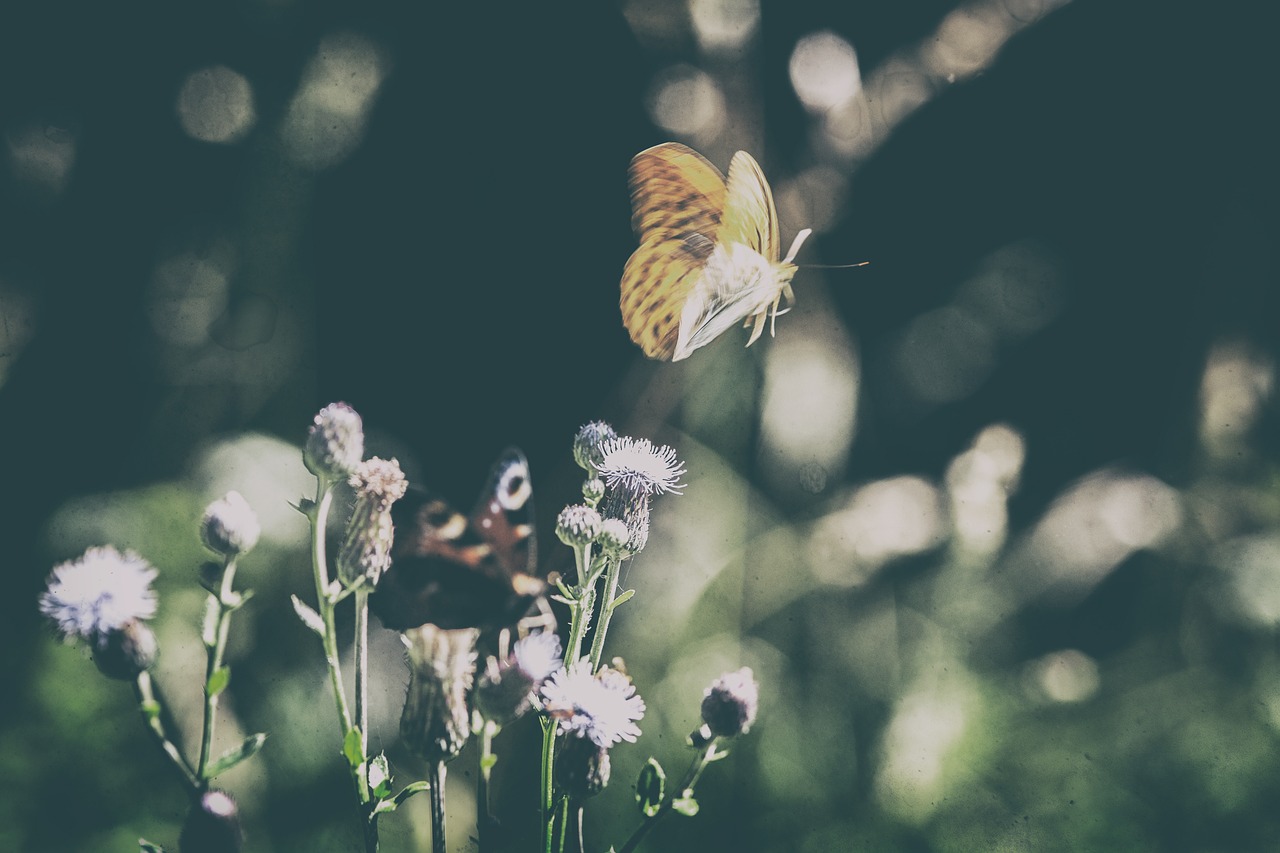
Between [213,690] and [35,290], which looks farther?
[35,290]

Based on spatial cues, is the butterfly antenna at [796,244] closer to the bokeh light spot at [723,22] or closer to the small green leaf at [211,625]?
the bokeh light spot at [723,22]

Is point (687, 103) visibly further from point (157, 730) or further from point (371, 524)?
point (157, 730)

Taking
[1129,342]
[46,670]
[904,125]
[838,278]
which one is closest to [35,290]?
[46,670]

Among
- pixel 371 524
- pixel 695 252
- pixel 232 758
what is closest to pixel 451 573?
pixel 371 524

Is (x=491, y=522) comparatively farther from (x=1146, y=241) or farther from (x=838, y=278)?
(x=1146, y=241)

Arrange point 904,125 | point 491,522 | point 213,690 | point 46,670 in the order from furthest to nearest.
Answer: point 904,125 → point 46,670 → point 491,522 → point 213,690
